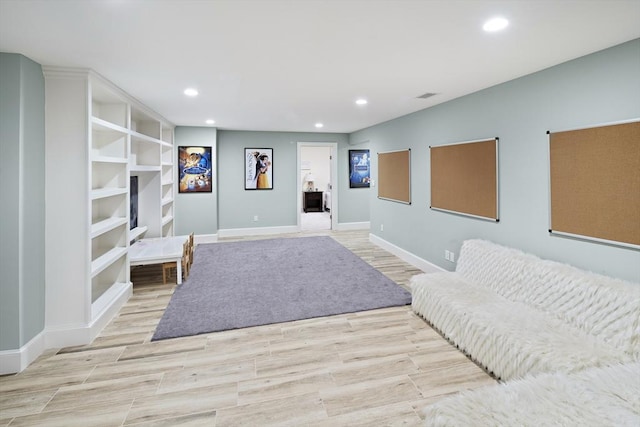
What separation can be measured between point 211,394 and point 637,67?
12.1ft

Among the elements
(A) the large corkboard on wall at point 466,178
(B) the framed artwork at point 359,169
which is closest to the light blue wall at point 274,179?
(B) the framed artwork at point 359,169

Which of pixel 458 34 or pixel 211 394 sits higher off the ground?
pixel 458 34

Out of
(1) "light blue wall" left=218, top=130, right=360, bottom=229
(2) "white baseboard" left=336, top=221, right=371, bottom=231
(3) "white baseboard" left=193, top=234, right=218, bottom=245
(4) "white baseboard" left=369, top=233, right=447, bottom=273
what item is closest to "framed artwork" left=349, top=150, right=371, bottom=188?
(1) "light blue wall" left=218, top=130, right=360, bottom=229

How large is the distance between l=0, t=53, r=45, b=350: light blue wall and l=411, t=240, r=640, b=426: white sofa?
3.02m

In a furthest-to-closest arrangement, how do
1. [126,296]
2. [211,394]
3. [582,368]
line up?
[126,296], [211,394], [582,368]

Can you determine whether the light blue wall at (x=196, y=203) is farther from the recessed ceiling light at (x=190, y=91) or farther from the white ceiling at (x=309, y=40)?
the white ceiling at (x=309, y=40)

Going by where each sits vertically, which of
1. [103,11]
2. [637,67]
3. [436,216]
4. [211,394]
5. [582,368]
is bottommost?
[211,394]

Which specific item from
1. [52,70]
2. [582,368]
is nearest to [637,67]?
[582,368]

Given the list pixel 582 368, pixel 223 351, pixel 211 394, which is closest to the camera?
pixel 582 368

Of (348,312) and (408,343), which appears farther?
(348,312)

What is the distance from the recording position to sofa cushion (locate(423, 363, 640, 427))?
1394 mm

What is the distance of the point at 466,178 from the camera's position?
13.0 feet

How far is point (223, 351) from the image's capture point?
271 cm

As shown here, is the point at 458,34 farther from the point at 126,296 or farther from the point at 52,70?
the point at 126,296
